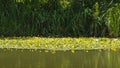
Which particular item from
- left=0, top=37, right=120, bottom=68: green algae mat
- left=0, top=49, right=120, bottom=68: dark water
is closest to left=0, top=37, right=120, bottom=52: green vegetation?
left=0, top=37, right=120, bottom=68: green algae mat

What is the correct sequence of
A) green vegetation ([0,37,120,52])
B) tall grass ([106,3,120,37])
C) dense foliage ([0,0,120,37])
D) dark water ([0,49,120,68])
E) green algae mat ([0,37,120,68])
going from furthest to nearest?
dense foliage ([0,0,120,37])
tall grass ([106,3,120,37])
green vegetation ([0,37,120,52])
green algae mat ([0,37,120,68])
dark water ([0,49,120,68])

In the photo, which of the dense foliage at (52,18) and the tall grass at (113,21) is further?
the dense foliage at (52,18)

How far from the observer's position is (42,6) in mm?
18656

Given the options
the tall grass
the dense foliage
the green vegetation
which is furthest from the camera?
the dense foliage

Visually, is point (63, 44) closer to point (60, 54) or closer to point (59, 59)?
point (60, 54)

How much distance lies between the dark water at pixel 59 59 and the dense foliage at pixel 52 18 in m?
4.75

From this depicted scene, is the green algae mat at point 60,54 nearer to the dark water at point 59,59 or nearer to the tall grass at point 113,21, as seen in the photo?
the dark water at point 59,59

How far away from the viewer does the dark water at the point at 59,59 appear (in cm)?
1073

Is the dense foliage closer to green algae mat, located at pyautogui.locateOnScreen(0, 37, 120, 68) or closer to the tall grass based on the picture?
the tall grass

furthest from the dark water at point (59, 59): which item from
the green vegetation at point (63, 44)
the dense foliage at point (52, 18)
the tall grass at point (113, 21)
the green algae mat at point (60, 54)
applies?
the dense foliage at point (52, 18)

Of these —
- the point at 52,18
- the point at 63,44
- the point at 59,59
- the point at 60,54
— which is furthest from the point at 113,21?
the point at 59,59

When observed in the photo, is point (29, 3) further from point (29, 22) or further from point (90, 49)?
point (90, 49)

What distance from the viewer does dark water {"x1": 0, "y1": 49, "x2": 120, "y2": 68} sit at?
422 inches

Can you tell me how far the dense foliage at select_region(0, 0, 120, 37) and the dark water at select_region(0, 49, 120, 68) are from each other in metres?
4.75
